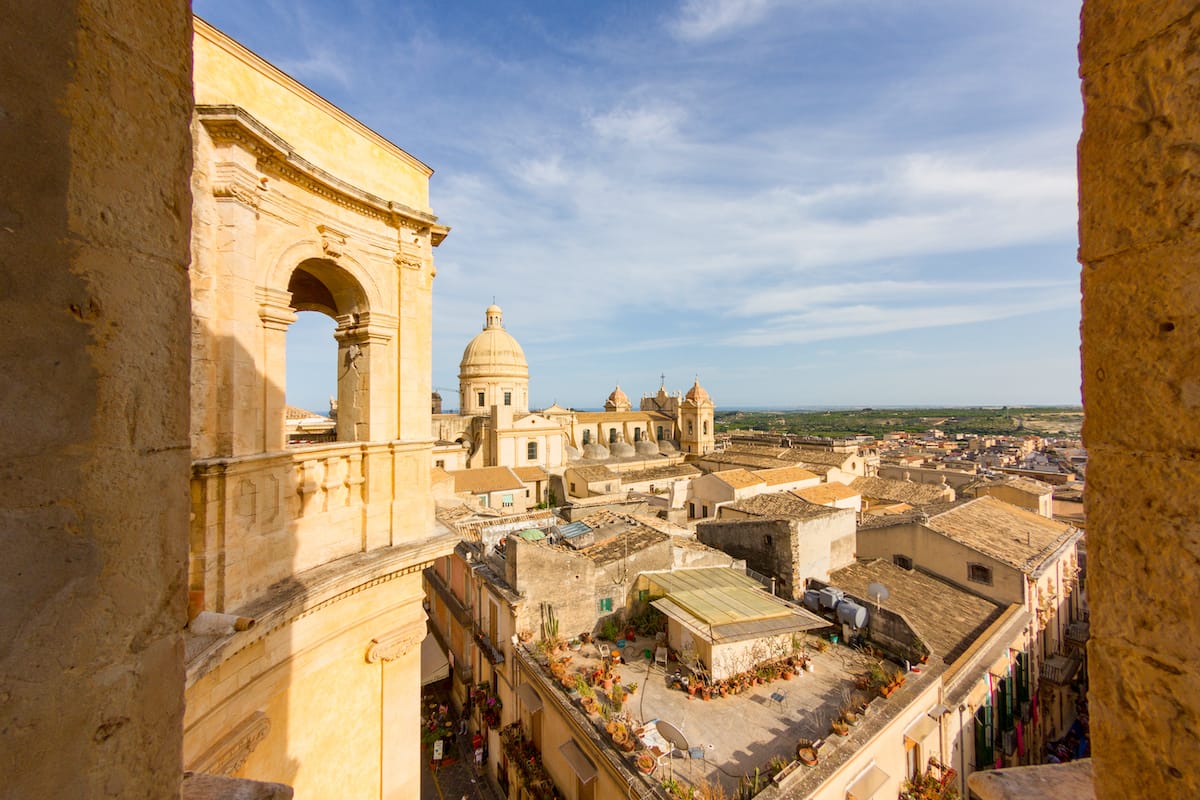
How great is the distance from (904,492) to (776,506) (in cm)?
1194

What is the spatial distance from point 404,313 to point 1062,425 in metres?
214

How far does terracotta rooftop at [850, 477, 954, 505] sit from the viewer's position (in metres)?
28.5


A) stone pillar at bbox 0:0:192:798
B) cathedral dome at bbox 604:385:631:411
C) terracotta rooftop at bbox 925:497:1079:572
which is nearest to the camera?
stone pillar at bbox 0:0:192:798

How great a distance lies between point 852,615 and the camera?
12.5m

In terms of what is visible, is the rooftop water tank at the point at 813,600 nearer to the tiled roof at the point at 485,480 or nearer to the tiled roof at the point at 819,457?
the tiled roof at the point at 485,480

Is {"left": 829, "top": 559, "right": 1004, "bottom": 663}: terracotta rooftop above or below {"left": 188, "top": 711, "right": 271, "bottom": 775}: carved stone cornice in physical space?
below

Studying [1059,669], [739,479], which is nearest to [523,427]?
[739,479]

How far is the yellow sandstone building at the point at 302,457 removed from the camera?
4.18 metres

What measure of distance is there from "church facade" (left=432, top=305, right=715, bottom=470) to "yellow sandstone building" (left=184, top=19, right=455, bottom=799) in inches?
1227

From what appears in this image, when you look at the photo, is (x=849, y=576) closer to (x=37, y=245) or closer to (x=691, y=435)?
(x=37, y=245)

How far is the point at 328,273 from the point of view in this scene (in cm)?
589

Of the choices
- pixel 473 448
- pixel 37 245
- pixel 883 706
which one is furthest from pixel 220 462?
pixel 473 448

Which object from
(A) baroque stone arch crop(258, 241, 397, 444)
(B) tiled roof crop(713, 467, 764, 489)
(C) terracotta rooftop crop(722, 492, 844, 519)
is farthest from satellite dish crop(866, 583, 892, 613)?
(B) tiled roof crop(713, 467, 764, 489)

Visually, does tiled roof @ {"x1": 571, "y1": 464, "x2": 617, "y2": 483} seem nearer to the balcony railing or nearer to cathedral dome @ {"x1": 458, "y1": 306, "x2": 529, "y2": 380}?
cathedral dome @ {"x1": 458, "y1": 306, "x2": 529, "y2": 380}
